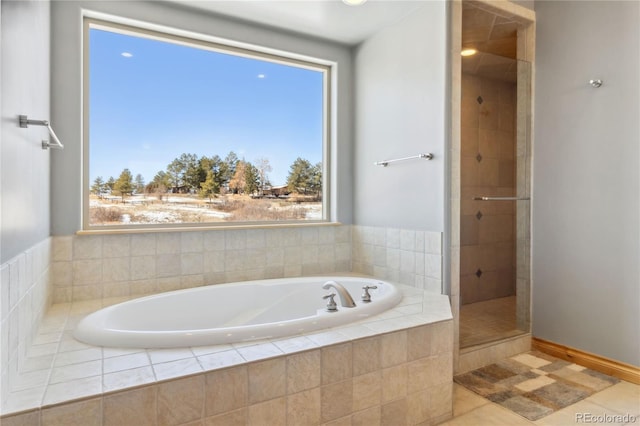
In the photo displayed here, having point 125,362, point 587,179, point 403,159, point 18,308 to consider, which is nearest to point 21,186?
point 18,308

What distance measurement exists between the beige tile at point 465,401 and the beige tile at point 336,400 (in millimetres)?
718

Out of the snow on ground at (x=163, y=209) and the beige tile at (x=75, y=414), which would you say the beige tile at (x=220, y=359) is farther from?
the snow on ground at (x=163, y=209)

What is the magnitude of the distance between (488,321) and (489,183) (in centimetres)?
105

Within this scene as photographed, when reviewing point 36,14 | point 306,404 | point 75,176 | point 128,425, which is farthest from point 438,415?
point 36,14

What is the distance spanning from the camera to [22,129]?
137 cm

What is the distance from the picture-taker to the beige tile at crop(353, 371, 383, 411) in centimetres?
155

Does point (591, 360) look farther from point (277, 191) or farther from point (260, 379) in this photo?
point (277, 191)

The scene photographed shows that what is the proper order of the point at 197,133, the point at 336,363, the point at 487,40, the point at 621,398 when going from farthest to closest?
the point at 487,40
the point at 197,133
the point at 621,398
the point at 336,363

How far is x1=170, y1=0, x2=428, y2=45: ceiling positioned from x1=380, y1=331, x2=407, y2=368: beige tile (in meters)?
2.13

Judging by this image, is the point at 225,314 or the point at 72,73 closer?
the point at 72,73

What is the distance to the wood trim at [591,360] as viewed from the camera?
217cm

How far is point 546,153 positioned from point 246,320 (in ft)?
7.77

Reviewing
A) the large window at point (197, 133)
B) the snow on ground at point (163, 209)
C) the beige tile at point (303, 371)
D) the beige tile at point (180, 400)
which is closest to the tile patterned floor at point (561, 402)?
the beige tile at point (303, 371)

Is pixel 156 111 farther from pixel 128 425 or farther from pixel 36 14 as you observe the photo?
pixel 128 425
